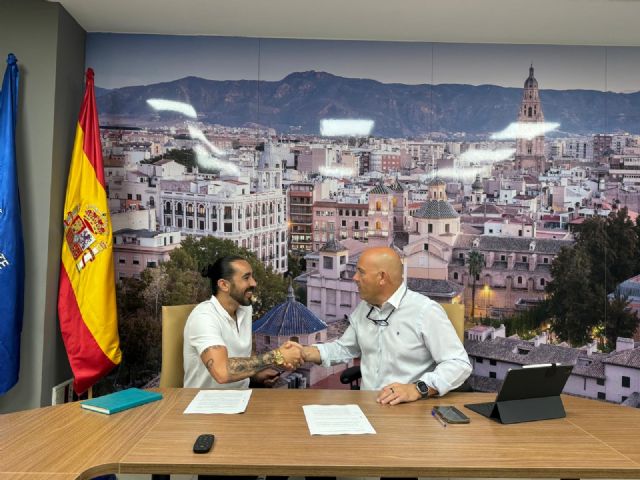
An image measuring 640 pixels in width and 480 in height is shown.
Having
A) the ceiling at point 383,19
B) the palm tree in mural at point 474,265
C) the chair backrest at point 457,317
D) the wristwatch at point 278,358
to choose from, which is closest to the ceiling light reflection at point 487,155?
the palm tree in mural at point 474,265

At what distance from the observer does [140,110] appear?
390 cm

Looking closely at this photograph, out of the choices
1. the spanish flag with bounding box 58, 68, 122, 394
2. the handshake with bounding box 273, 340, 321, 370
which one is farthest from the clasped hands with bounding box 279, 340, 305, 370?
the spanish flag with bounding box 58, 68, 122, 394

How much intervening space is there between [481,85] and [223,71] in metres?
1.79

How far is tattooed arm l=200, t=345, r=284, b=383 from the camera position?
7.77 feet

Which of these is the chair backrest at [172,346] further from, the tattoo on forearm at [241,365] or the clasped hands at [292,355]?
the clasped hands at [292,355]

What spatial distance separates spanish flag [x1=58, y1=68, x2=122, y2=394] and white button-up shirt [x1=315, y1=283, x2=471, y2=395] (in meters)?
1.51

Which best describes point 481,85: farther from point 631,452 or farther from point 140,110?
point 631,452

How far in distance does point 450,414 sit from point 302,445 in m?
0.57

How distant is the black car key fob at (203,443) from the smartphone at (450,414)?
0.78 metres

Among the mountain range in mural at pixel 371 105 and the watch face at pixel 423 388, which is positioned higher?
the mountain range in mural at pixel 371 105

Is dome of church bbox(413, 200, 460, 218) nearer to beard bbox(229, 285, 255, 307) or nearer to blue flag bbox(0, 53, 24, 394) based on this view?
beard bbox(229, 285, 255, 307)

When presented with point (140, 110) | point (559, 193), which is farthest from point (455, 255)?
point (140, 110)

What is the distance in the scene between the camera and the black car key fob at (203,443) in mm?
1627

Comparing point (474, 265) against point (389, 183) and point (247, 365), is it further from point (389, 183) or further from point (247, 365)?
point (247, 365)
